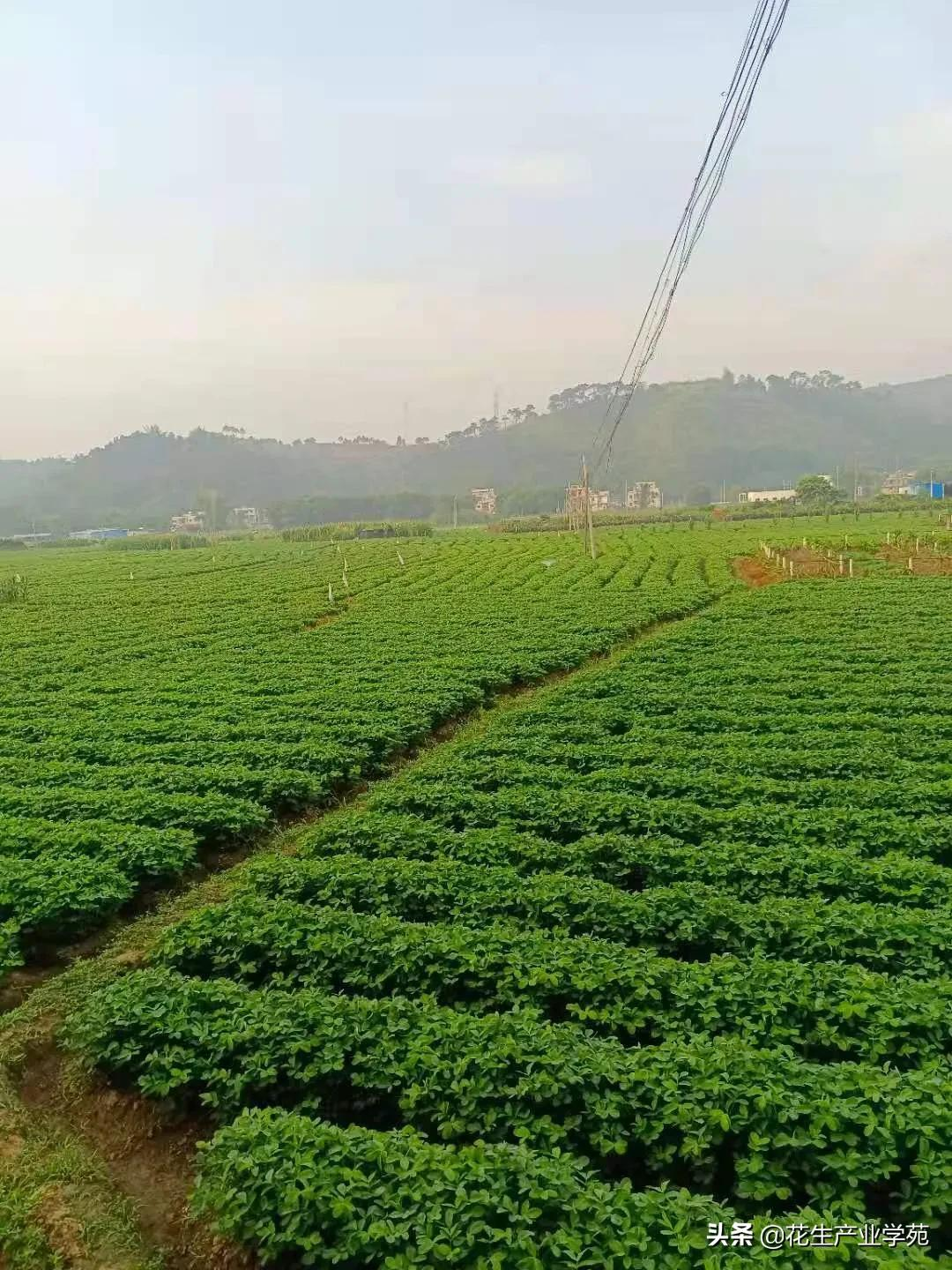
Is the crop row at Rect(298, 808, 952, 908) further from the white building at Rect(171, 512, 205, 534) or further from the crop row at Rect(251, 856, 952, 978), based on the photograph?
the white building at Rect(171, 512, 205, 534)

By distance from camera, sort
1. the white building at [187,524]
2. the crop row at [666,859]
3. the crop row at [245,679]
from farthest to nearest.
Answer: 1. the white building at [187,524]
2. the crop row at [245,679]
3. the crop row at [666,859]

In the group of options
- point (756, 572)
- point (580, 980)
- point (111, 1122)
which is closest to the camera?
point (111, 1122)

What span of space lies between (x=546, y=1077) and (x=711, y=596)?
3325 centimetres

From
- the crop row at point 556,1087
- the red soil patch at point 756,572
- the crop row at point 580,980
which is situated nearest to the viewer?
the crop row at point 556,1087

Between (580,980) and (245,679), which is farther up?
(245,679)

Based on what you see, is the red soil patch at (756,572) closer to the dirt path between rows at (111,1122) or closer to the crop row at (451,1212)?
the dirt path between rows at (111,1122)

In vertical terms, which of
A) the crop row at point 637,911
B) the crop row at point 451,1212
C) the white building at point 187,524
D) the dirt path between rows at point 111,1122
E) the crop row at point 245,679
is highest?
the white building at point 187,524

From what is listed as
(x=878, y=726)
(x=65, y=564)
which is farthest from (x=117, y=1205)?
(x=65, y=564)

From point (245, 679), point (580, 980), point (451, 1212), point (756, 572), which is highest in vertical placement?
point (756, 572)

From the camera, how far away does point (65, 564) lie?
74.9 m

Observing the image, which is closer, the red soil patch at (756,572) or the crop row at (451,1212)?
the crop row at (451,1212)

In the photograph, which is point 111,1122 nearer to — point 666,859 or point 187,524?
point 666,859

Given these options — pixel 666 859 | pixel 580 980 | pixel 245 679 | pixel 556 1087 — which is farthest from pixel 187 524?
pixel 556 1087

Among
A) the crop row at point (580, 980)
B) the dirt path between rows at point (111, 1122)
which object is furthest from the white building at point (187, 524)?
the crop row at point (580, 980)
